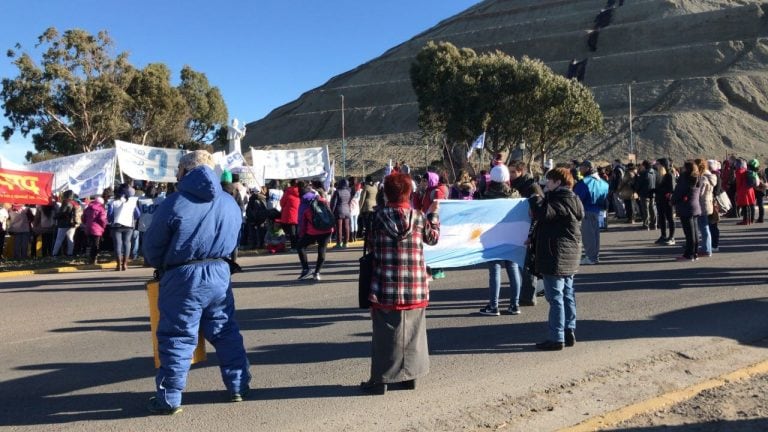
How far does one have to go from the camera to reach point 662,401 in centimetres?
503

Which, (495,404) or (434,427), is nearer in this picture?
(434,427)

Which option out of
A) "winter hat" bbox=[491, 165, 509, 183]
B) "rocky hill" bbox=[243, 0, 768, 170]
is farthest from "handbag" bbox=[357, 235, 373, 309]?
"rocky hill" bbox=[243, 0, 768, 170]

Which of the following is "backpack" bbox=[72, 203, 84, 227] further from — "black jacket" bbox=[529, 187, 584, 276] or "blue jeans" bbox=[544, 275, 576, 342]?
"blue jeans" bbox=[544, 275, 576, 342]

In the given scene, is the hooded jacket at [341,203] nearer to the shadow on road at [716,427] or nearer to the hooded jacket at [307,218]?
the hooded jacket at [307,218]

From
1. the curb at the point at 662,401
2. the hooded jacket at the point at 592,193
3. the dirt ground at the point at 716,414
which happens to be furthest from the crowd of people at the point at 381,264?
the hooded jacket at the point at 592,193

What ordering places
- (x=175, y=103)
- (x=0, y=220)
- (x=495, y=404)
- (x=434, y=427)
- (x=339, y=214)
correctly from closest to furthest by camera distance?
(x=434, y=427)
(x=495, y=404)
(x=0, y=220)
(x=339, y=214)
(x=175, y=103)

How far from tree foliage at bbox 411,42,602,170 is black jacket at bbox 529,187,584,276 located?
3838 centimetres

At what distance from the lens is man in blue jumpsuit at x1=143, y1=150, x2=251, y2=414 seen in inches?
188

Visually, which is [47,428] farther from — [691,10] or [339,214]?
[691,10]

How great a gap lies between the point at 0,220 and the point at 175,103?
1393 inches

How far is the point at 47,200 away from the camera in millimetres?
15023

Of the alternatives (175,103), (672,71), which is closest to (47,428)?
(175,103)

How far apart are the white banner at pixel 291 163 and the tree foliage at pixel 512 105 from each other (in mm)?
25727

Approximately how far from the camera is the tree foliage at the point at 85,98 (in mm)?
43188
